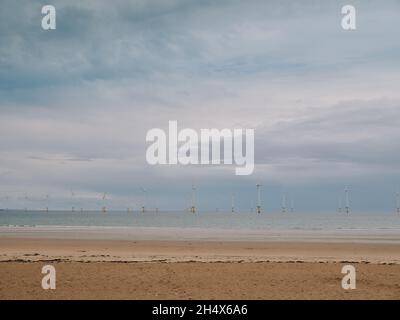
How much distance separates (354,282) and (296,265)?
5.56 m

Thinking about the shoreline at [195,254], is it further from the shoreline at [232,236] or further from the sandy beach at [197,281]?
the shoreline at [232,236]

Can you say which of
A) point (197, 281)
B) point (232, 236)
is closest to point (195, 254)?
point (197, 281)

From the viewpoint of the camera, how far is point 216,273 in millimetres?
21688

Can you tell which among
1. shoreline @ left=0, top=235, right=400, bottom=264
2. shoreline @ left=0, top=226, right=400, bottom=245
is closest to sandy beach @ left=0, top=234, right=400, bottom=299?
shoreline @ left=0, top=235, right=400, bottom=264

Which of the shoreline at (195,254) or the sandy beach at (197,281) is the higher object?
the sandy beach at (197,281)

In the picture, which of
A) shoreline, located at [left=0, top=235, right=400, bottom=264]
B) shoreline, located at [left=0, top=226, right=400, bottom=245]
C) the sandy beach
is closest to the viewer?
the sandy beach

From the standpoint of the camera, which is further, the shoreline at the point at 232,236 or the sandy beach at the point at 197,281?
the shoreline at the point at 232,236

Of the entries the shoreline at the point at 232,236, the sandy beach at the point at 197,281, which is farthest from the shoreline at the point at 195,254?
the shoreline at the point at 232,236

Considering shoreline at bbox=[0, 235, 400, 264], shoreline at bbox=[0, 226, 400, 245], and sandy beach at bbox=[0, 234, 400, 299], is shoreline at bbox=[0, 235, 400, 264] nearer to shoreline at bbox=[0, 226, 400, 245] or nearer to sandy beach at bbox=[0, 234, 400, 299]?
sandy beach at bbox=[0, 234, 400, 299]

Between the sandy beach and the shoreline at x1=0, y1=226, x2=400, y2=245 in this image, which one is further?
the shoreline at x1=0, y1=226, x2=400, y2=245
